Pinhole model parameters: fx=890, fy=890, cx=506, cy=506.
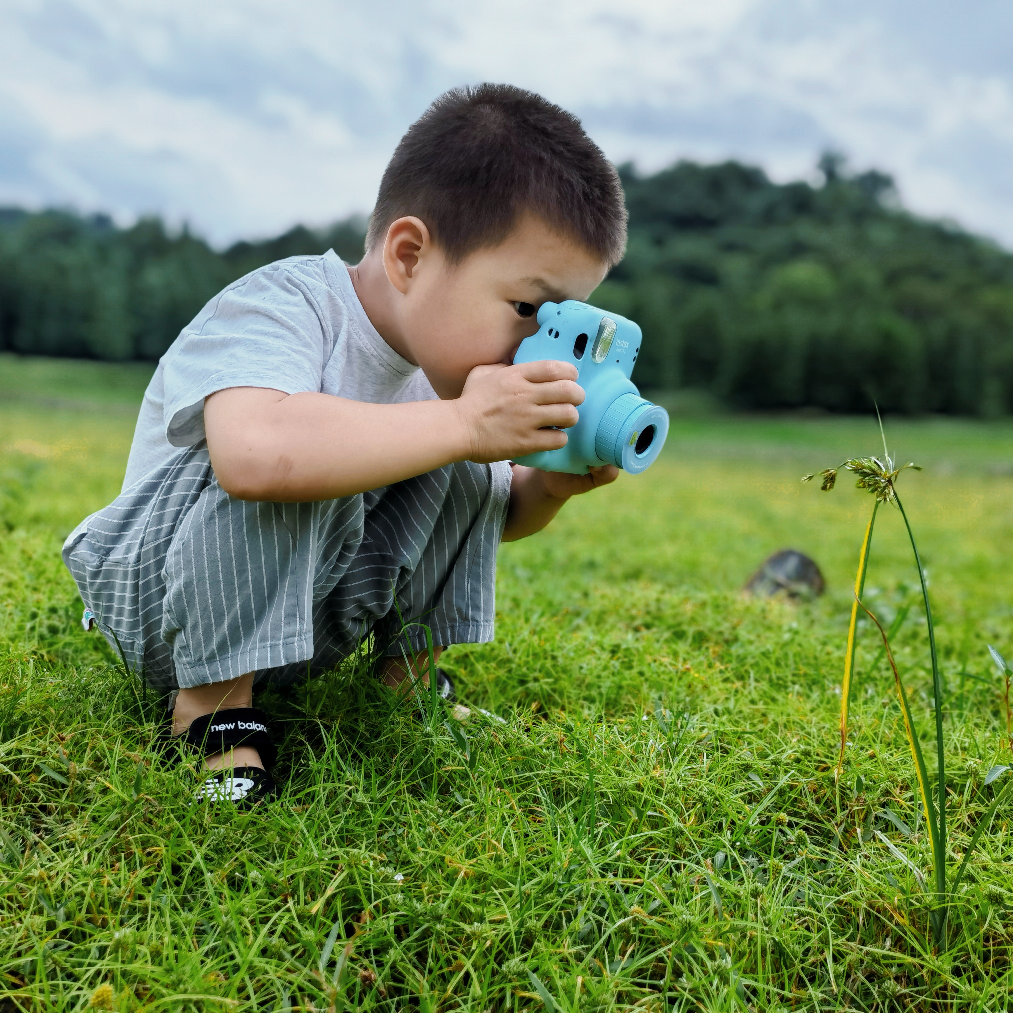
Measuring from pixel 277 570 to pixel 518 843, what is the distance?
551 millimetres

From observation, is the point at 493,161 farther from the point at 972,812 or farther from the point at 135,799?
the point at 972,812

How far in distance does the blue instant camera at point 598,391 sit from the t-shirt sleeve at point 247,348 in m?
0.35

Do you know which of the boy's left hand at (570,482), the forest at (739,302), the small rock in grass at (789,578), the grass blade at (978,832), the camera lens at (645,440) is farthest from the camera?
the forest at (739,302)

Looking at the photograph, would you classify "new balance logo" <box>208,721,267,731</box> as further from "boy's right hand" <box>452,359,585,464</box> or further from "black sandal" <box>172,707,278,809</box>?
"boy's right hand" <box>452,359,585,464</box>

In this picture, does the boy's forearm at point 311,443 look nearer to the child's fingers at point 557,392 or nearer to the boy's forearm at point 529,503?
the child's fingers at point 557,392

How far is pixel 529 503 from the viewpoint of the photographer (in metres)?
1.80

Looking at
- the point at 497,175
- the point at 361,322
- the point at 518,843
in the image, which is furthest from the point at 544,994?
the point at 497,175

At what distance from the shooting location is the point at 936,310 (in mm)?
41938

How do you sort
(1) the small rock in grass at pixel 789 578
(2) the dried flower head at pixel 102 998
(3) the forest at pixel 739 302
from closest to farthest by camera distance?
(2) the dried flower head at pixel 102 998
(1) the small rock in grass at pixel 789 578
(3) the forest at pixel 739 302

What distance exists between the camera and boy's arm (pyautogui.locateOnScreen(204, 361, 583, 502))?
127cm

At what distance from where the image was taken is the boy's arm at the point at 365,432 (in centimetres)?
127

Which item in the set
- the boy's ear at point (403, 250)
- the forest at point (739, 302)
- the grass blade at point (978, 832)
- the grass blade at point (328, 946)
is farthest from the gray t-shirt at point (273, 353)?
the forest at point (739, 302)

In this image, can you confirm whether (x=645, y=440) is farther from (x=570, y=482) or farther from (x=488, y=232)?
(x=488, y=232)

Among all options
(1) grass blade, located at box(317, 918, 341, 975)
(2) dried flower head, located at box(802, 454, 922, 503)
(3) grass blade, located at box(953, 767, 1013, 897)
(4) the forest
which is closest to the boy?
(1) grass blade, located at box(317, 918, 341, 975)
